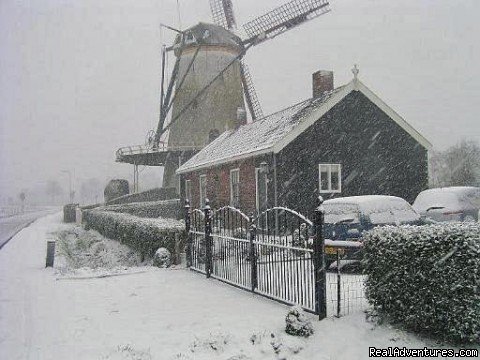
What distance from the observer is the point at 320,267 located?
274 inches

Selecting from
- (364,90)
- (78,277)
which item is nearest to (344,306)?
(78,277)

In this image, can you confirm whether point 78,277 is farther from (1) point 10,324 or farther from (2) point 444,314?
(2) point 444,314

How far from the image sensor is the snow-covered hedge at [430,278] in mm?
5312

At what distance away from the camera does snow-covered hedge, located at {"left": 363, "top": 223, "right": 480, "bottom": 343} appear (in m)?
5.31

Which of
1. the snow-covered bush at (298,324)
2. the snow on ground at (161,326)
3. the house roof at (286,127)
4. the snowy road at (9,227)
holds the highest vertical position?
the house roof at (286,127)

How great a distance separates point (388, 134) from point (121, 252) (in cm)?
1216

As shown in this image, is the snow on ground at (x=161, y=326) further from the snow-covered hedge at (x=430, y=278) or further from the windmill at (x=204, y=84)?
the windmill at (x=204, y=84)

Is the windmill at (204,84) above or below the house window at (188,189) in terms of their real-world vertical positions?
above

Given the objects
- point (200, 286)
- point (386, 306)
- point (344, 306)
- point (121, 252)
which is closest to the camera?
point (386, 306)

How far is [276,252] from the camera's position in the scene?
27.7 ft

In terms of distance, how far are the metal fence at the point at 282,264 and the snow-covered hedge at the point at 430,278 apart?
0.84m

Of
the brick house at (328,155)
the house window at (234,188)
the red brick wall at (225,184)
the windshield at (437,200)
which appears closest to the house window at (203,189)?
the red brick wall at (225,184)

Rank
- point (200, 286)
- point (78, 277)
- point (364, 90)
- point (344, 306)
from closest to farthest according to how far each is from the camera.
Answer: point (344, 306)
point (200, 286)
point (78, 277)
point (364, 90)

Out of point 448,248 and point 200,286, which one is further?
point 200,286
